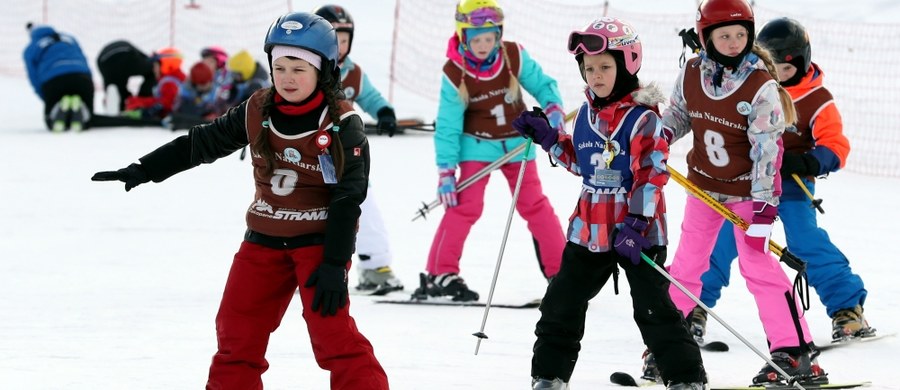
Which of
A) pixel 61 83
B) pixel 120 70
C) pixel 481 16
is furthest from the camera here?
pixel 120 70

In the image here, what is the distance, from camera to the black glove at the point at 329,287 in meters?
4.38

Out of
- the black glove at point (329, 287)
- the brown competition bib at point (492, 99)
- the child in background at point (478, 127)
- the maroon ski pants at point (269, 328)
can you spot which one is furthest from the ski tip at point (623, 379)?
the brown competition bib at point (492, 99)

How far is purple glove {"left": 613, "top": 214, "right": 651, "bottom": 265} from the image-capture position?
4730 mm

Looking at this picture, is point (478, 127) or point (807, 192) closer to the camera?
point (807, 192)

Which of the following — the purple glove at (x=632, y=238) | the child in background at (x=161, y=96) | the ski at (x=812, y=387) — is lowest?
the child in background at (x=161, y=96)

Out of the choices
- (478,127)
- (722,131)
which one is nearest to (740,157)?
(722,131)

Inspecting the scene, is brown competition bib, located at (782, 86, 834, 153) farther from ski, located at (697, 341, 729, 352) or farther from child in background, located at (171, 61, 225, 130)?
child in background, located at (171, 61, 225, 130)

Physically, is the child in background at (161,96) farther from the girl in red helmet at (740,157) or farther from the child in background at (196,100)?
the girl in red helmet at (740,157)

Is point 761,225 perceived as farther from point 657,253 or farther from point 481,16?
point 481,16

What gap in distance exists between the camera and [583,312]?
5.02 m

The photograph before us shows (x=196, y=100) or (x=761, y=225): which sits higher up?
(x=761, y=225)

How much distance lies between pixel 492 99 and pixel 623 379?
8.25ft

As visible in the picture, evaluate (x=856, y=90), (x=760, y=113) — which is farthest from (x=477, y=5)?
(x=856, y=90)

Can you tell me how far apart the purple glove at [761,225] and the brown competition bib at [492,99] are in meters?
2.42
